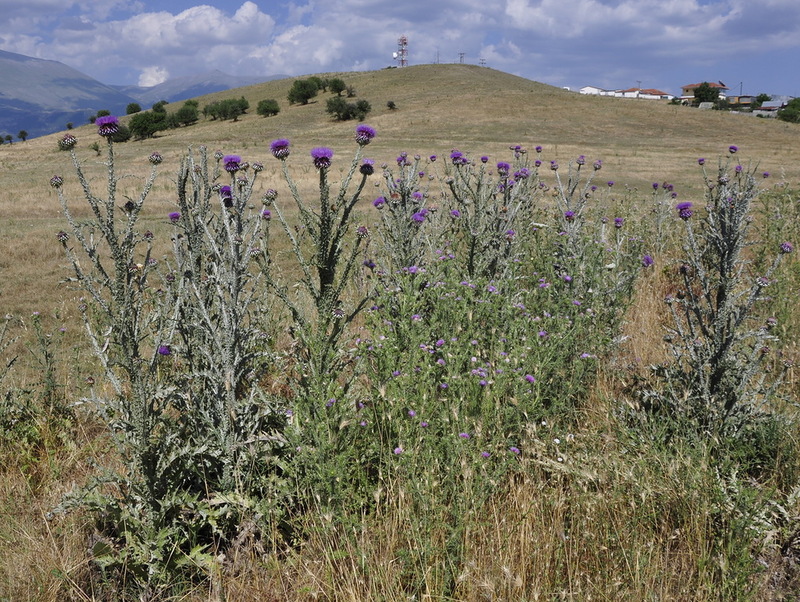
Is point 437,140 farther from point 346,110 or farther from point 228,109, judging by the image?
point 228,109

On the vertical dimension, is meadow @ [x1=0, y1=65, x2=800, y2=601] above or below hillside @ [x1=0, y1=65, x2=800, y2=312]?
below

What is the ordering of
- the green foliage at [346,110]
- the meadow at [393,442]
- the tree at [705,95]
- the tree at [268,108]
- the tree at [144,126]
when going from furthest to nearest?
1. the tree at [705,95]
2. the tree at [268,108]
3. the tree at [144,126]
4. the green foliage at [346,110]
5. the meadow at [393,442]

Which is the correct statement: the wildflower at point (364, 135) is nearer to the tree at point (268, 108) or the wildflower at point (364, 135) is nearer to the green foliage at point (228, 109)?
the tree at point (268, 108)

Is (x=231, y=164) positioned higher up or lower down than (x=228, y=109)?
lower down

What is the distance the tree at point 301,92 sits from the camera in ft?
227

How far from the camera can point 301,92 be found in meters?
69.3

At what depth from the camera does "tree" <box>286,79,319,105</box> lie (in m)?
69.3

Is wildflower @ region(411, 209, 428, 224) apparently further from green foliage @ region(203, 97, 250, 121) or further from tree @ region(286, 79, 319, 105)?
tree @ region(286, 79, 319, 105)

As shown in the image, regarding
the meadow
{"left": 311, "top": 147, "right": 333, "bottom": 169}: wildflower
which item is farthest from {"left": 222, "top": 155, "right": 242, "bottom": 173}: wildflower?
{"left": 311, "top": 147, "right": 333, "bottom": 169}: wildflower

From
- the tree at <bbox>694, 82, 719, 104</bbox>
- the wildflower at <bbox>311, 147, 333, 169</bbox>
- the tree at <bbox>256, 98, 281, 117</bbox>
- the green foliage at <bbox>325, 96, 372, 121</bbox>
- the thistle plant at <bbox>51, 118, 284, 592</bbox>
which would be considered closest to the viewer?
the thistle plant at <bbox>51, 118, 284, 592</bbox>

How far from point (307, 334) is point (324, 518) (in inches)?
39.1

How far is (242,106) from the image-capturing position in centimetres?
6719

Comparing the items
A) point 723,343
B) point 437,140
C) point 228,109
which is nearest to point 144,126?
point 228,109

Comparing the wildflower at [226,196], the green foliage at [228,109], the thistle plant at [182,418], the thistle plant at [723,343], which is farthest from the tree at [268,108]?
the thistle plant at [723,343]
